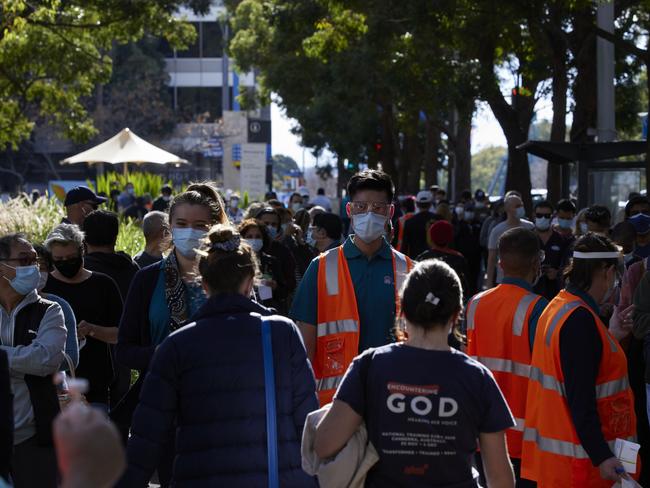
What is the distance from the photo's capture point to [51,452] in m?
5.52

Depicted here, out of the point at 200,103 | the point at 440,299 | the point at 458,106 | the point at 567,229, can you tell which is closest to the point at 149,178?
the point at 458,106

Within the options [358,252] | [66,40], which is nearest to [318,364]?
[358,252]

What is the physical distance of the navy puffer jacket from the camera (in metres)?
3.94

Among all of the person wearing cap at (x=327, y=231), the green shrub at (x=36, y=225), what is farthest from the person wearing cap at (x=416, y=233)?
the person wearing cap at (x=327, y=231)

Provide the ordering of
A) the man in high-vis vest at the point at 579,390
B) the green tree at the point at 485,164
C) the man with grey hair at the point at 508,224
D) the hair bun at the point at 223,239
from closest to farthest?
1. the hair bun at the point at 223,239
2. the man in high-vis vest at the point at 579,390
3. the man with grey hair at the point at 508,224
4. the green tree at the point at 485,164

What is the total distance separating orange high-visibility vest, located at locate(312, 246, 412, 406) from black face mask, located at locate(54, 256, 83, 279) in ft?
6.56

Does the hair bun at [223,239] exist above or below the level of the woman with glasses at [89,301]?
above

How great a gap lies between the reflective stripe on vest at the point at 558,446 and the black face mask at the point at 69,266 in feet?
10.2

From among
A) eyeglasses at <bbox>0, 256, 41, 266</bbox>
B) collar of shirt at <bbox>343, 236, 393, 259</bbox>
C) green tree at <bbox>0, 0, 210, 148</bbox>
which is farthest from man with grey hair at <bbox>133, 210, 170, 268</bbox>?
green tree at <bbox>0, 0, 210, 148</bbox>

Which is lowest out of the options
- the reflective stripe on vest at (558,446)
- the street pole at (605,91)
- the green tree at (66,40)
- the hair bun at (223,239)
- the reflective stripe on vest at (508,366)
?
the reflective stripe on vest at (558,446)

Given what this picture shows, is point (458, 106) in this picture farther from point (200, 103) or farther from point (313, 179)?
point (313, 179)

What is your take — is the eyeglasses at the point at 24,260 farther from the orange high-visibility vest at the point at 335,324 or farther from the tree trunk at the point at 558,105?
the tree trunk at the point at 558,105

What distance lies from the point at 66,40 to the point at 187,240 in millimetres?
17132

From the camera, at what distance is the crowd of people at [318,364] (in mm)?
3682
